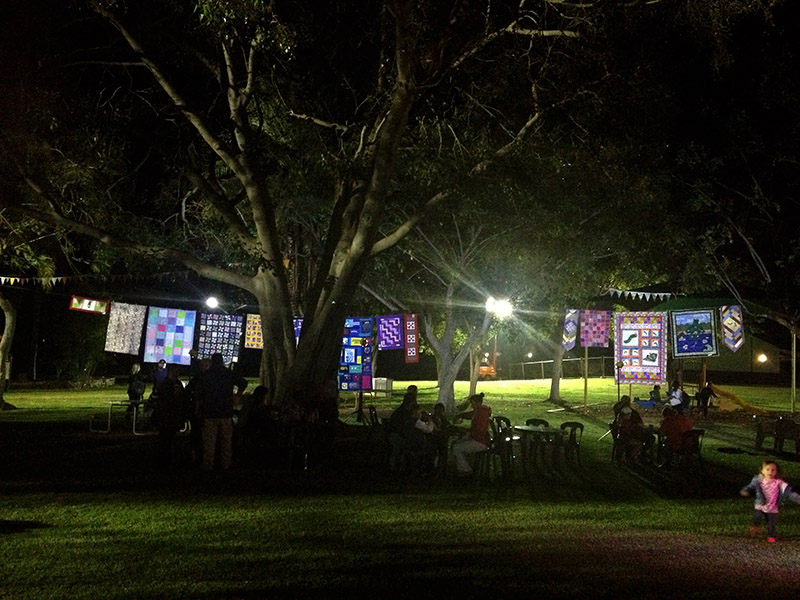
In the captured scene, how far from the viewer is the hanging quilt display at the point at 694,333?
21.3 m

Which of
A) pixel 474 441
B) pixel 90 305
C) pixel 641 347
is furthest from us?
pixel 90 305

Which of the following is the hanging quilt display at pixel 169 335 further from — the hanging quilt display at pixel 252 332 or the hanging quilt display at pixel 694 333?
the hanging quilt display at pixel 694 333

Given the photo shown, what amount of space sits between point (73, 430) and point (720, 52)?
14427 millimetres

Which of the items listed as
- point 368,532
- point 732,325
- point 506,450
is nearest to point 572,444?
point 506,450

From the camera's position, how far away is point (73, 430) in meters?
18.4

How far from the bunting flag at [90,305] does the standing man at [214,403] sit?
41.5 feet

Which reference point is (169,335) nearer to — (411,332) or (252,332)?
(252,332)

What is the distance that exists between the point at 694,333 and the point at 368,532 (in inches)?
589

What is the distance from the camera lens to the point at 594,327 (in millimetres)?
22719

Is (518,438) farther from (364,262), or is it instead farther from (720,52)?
(720,52)

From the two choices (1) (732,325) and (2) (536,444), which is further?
(1) (732,325)

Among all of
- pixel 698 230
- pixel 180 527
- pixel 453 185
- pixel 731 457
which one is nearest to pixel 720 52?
pixel 453 185

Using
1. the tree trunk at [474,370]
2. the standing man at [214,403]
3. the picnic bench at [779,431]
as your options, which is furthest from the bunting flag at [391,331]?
the standing man at [214,403]

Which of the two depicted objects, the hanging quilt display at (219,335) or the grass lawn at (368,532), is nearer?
the grass lawn at (368,532)
